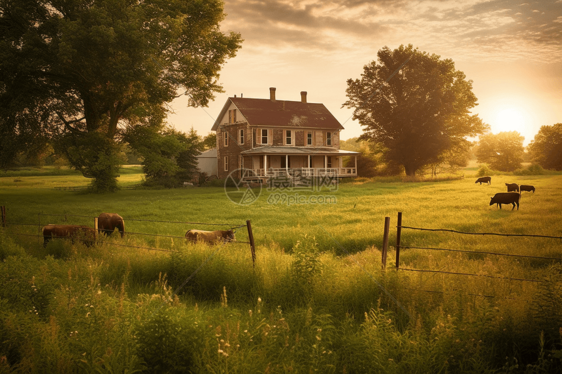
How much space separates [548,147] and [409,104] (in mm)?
43878

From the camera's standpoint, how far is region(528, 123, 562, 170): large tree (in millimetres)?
66062

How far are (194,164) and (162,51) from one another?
17.1 meters

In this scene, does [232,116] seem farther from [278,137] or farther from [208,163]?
[208,163]

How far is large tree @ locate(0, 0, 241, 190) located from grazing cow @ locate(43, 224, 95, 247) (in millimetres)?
17807

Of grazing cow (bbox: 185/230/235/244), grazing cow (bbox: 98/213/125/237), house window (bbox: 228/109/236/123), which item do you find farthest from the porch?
grazing cow (bbox: 185/230/235/244)

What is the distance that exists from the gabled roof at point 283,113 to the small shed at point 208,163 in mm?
5529

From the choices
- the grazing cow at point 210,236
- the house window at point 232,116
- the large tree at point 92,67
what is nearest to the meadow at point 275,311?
the grazing cow at point 210,236

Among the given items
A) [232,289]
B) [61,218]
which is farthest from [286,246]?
[61,218]

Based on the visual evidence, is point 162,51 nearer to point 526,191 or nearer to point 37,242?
point 37,242

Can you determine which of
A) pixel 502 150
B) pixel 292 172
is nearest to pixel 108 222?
pixel 292 172

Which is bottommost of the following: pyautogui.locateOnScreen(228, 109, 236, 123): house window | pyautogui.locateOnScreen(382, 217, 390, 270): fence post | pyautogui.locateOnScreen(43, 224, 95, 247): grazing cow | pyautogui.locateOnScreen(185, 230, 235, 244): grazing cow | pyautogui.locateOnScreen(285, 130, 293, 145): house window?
pyautogui.locateOnScreen(185, 230, 235, 244): grazing cow

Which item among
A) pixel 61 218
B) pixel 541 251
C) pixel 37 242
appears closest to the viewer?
pixel 541 251

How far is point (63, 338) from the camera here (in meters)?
4.78
